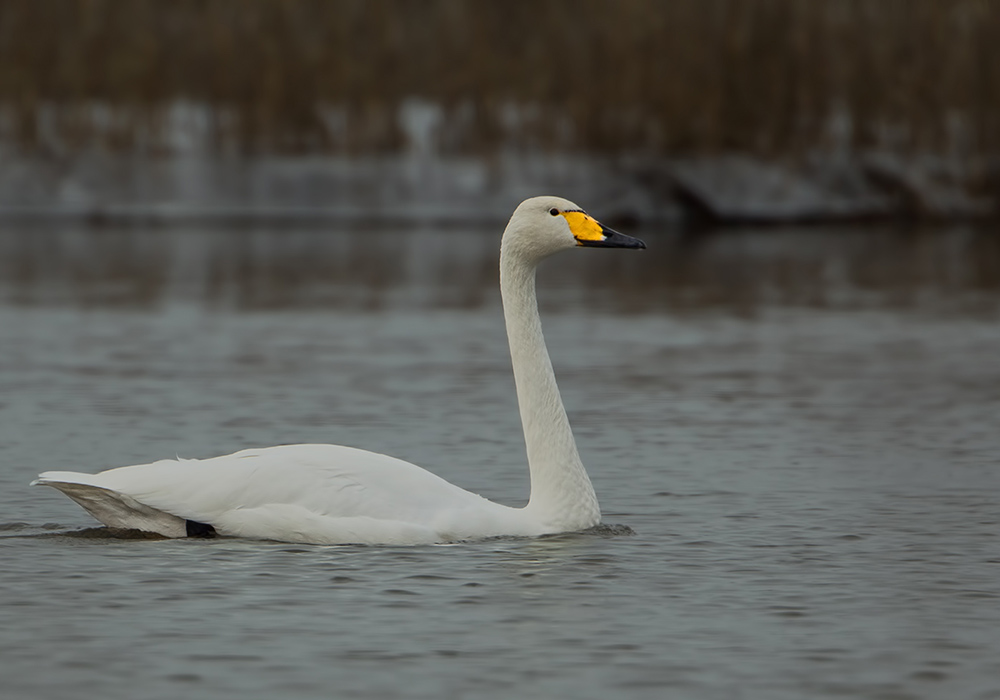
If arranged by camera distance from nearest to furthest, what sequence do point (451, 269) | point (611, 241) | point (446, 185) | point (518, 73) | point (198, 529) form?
point (198, 529), point (611, 241), point (451, 269), point (446, 185), point (518, 73)

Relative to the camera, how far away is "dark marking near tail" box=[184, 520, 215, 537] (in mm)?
9297

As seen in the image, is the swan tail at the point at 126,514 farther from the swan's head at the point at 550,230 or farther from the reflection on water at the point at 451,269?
the reflection on water at the point at 451,269

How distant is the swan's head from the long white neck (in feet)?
0.29

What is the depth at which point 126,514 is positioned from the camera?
30.8ft

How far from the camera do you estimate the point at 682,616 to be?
26.4 ft

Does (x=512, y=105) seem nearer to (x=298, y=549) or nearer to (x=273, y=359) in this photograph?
(x=273, y=359)

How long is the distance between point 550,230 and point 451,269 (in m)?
23.9

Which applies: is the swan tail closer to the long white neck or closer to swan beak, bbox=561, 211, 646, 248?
the long white neck

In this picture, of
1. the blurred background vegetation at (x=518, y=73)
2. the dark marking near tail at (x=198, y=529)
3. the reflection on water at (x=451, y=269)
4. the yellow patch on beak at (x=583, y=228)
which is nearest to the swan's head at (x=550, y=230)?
the yellow patch on beak at (x=583, y=228)

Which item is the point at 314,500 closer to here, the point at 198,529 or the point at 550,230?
the point at 198,529

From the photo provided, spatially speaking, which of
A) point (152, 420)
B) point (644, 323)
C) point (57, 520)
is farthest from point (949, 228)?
point (57, 520)

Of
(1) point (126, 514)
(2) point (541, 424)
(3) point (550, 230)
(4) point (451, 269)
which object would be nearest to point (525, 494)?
(2) point (541, 424)

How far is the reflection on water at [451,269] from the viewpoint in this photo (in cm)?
2728

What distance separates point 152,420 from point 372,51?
114 feet
